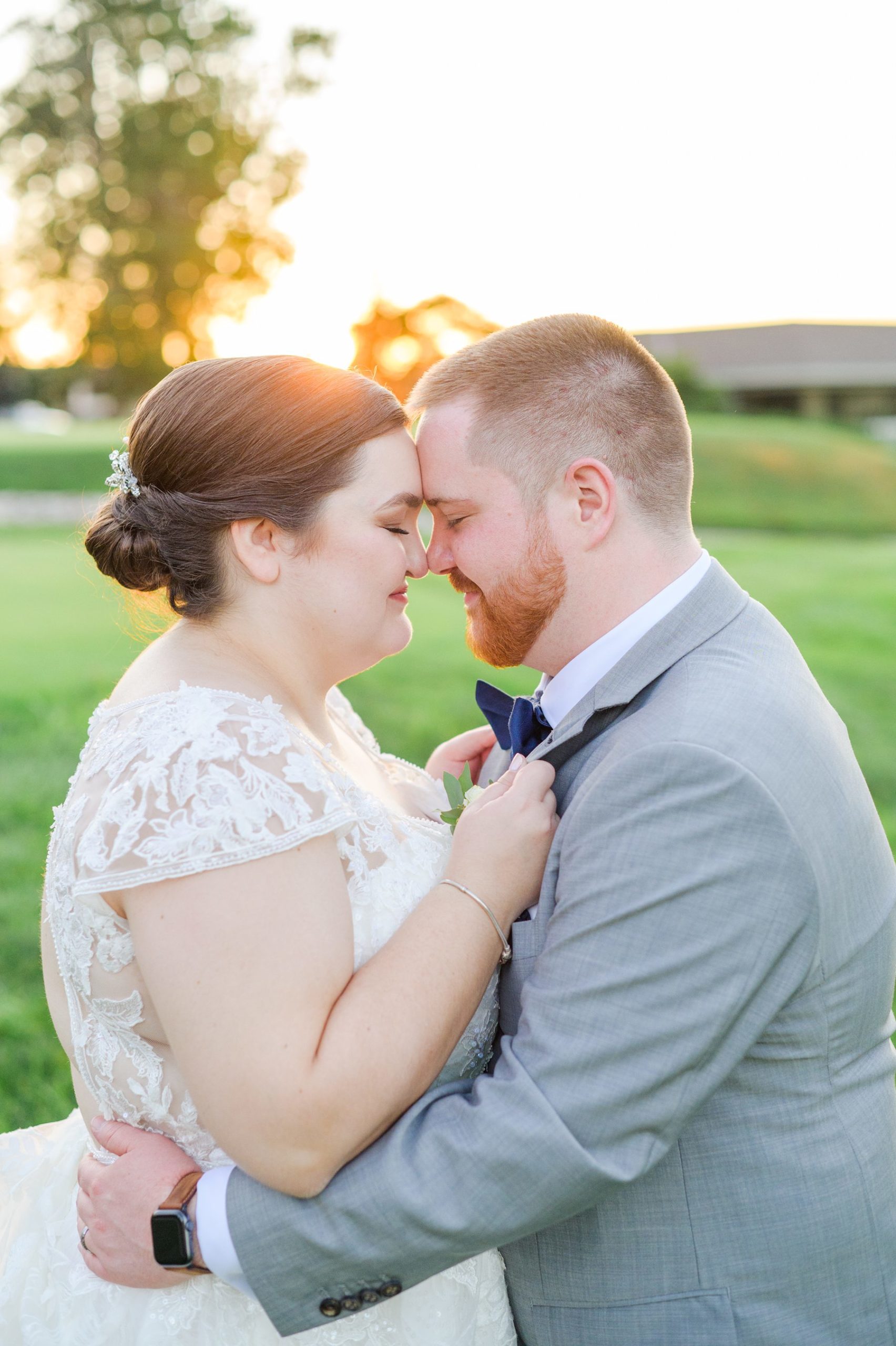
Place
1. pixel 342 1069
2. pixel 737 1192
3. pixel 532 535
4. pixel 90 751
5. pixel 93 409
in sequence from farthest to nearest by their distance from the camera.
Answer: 1. pixel 93 409
2. pixel 532 535
3. pixel 90 751
4. pixel 737 1192
5. pixel 342 1069

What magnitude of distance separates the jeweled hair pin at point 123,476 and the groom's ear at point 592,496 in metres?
0.92

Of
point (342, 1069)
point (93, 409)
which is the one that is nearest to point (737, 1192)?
point (342, 1069)

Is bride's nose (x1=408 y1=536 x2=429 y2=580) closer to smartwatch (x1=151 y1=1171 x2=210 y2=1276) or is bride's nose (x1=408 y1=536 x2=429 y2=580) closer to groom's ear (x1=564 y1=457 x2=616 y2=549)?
groom's ear (x1=564 y1=457 x2=616 y2=549)

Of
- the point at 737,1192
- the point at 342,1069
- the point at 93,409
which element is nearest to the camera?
the point at 342,1069

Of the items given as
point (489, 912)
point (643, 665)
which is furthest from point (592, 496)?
point (489, 912)

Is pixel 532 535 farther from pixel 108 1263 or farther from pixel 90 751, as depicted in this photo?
pixel 108 1263

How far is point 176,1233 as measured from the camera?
2068 millimetres

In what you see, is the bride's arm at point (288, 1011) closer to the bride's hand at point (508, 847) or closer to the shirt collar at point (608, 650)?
the bride's hand at point (508, 847)

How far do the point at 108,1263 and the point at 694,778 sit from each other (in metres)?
1.39

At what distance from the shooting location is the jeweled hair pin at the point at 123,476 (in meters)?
2.47

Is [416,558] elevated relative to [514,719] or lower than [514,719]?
elevated

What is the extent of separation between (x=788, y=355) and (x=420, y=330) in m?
36.8

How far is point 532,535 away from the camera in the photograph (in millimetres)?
2676

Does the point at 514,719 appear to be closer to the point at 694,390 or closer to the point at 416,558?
the point at 416,558
